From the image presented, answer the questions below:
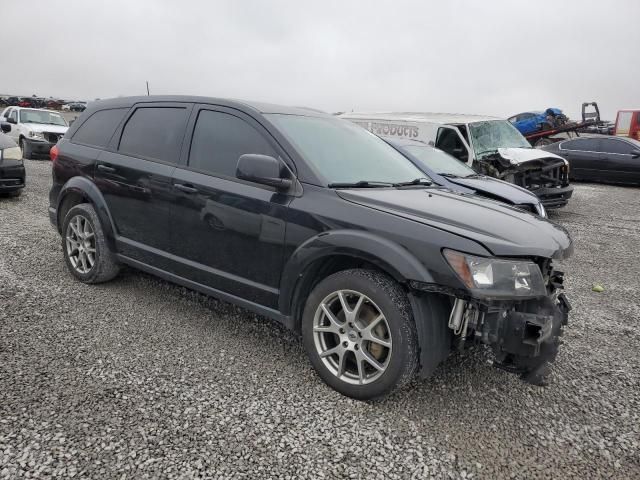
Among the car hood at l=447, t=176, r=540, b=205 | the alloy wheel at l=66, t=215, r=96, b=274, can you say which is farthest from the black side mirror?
the car hood at l=447, t=176, r=540, b=205

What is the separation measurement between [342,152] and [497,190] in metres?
3.66

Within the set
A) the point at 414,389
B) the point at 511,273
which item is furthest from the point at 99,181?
the point at 511,273

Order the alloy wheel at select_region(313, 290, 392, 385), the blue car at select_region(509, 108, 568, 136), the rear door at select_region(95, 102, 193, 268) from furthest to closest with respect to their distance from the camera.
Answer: the blue car at select_region(509, 108, 568, 136) → the rear door at select_region(95, 102, 193, 268) → the alloy wheel at select_region(313, 290, 392, 385)

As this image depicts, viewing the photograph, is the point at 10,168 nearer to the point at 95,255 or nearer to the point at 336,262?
the point at 95,255

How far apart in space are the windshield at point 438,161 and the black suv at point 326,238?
3.08m

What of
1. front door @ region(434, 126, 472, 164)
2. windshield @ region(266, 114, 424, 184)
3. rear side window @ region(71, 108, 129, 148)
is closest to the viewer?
windshield @ region(266, 114, 424, 184)

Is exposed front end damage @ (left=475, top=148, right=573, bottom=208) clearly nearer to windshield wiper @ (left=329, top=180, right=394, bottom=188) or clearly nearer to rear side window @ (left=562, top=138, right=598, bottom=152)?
rear side window @ (left=562, top=138, right=598, bottom=152)

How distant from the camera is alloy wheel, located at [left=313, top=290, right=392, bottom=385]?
2740 millimetres

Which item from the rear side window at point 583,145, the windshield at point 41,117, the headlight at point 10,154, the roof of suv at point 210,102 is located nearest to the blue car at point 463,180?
the roof of suv at point 210,102

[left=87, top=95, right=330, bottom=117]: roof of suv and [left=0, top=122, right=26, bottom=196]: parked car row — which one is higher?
[left=87, top=95, right=330, bottom=117]: roof of suv

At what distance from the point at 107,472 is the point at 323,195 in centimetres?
178

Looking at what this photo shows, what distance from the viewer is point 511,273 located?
2.50m

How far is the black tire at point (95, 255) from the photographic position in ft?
13.7

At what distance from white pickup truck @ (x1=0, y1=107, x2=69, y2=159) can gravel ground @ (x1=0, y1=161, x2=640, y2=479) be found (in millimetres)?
12163
